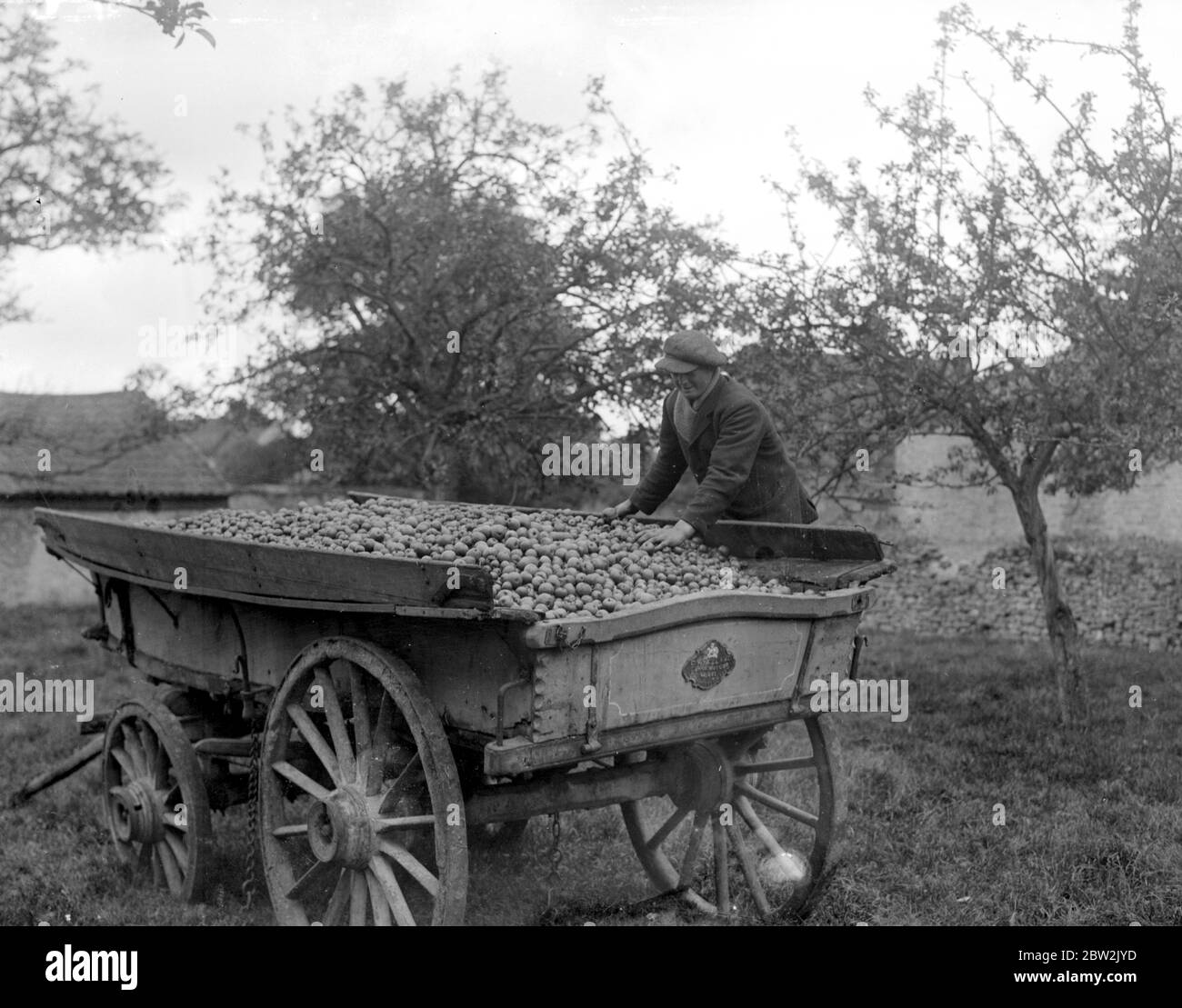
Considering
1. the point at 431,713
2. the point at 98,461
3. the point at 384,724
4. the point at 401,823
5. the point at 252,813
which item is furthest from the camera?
the point at 98,461

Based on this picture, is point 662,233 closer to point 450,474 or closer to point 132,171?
point 450,474

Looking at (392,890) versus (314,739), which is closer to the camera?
(392,890)

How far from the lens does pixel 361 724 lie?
12.6ft

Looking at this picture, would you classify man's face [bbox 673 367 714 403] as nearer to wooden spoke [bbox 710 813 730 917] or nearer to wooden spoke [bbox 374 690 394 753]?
wooden spoke [bbox 710 813 730 917]

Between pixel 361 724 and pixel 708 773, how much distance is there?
1.34m

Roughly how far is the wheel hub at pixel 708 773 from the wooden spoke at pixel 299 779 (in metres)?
1.35

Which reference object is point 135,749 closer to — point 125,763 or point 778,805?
point 125,763

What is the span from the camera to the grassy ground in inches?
181

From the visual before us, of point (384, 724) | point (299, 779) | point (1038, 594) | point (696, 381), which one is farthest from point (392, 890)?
point (1038, 594)

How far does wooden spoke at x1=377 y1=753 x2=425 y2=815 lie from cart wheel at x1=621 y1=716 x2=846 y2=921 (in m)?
1.03

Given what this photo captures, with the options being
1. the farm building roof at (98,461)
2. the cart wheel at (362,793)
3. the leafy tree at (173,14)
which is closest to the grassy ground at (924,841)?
the cart wheel at (362,793)

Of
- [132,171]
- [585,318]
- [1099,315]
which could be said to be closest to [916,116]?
[1099,315]

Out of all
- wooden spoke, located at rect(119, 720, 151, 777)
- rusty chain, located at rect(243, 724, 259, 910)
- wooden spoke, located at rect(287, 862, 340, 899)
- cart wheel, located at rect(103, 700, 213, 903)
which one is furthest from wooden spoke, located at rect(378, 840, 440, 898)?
wooden spoke, located at rect(119, 720, 151, 777)
